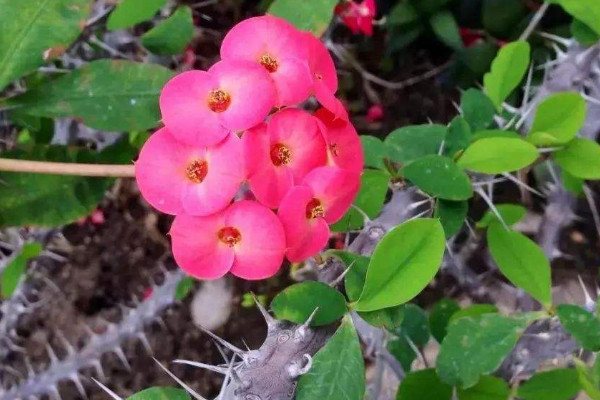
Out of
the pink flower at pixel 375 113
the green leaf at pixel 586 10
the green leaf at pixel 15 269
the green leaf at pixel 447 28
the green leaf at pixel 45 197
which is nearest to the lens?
the green leaf at pixel 586 10

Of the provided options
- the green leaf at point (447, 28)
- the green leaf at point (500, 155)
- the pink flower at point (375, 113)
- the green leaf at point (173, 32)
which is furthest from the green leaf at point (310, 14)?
the pink flower at point (375, 113)

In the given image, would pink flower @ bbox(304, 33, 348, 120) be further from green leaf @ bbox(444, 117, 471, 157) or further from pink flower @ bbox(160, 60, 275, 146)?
green leaf @ bbox(444, 117, 471, 157)

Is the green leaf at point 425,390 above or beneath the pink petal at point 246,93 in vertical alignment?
beneath

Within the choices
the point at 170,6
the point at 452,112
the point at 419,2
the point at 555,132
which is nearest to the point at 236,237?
the point at 555,132

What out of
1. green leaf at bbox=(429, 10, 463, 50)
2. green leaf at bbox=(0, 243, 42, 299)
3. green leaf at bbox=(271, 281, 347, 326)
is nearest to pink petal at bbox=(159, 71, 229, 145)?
green leaf at bbox=(271, 281, 347, 326)

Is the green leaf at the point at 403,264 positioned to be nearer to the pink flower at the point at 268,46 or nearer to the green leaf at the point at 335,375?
the green leaf at the point at 335,375

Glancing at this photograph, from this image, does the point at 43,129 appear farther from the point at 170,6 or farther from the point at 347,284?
the point at 347,284
